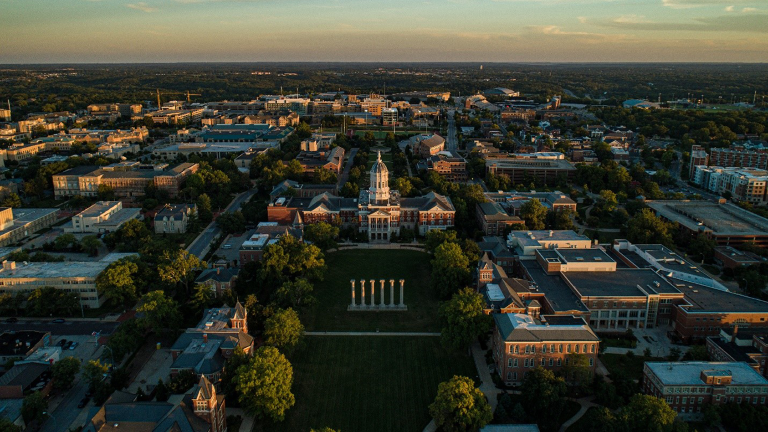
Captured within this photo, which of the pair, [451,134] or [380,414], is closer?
[380,414]

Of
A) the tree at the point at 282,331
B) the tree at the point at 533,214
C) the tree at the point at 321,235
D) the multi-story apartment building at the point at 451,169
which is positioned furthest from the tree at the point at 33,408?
the multi-story apartment building at the point at 451,169

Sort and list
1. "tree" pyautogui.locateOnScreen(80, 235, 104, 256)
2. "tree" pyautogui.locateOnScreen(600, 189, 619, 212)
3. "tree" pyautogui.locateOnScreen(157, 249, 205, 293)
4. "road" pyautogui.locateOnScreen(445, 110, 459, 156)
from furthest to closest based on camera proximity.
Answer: "road" pyautogui.locateOnScreen(445, 110, 459, 156)
"tree" pyautogui.locateOnScreen(600, 189, 619, 212)
"tree" pyautogui.locateOnScreen(80, 235, 104, 256)
"tree" pyautogui.locateOnScreen(157, 249, 205, 293)

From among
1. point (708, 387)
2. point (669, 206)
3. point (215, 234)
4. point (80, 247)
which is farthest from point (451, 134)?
point (708, 387)

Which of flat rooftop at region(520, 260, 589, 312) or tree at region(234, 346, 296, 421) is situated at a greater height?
flat rooftop at region(520, 260, 589, 312)

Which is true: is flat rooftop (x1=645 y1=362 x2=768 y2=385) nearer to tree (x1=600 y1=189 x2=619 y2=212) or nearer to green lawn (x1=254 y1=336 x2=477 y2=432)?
green lawn (x1=254 y1=336 x2=477 y2=432)

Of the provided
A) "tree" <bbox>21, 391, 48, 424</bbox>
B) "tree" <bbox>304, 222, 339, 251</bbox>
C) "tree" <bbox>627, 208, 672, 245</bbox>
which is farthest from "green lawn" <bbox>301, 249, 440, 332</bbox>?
"tree" <bbox>627, 208, 672, 245</bbox>

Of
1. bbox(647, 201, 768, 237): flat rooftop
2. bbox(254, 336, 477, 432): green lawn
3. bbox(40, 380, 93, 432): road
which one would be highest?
bbox(647, 201, 768, 237): flat rooftop

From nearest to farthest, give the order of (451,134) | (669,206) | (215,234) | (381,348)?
(381,348)
(215,234)
(669,206)
(451,134)

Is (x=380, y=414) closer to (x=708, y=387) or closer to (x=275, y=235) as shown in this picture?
(x=708, y=387)
